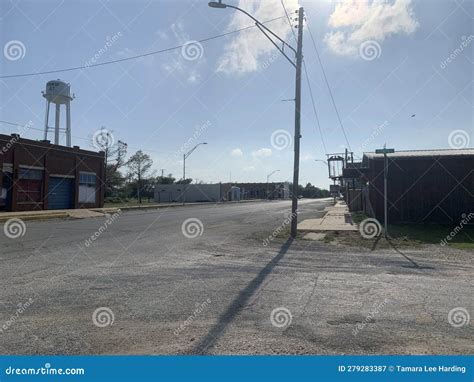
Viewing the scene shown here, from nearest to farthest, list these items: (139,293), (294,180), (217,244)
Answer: (139,293) < (217,244) < (294,180)

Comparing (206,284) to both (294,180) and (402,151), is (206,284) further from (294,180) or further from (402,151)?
(402,151)

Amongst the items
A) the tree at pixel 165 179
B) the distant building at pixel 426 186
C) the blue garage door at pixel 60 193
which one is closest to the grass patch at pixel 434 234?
the distant building at pixel 426 186

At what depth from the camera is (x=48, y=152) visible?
34.5m

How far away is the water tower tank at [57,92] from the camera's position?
4575cm

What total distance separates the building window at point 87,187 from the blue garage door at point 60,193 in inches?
44.6

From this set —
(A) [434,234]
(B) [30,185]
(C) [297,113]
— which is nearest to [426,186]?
(A) [434,234]

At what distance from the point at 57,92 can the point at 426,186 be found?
3994cm

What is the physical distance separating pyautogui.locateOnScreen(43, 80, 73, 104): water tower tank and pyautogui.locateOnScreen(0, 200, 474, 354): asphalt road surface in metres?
38.5

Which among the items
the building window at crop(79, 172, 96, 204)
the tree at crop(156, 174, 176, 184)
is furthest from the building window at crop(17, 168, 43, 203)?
the tree at crop(156, 174, 176, 184)

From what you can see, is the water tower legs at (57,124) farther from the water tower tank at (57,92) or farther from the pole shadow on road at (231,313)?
the pole shadow on road at (231,313)

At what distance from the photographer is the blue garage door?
35.1 m

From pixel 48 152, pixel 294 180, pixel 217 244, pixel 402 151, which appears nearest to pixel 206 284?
pixel 217 244

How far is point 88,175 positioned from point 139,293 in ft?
116

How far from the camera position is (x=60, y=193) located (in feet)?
119
